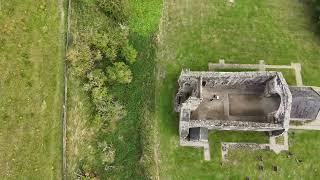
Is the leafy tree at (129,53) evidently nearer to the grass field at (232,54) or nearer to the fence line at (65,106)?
the grass field at (232,54)

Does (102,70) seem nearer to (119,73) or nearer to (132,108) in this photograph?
(119,73)

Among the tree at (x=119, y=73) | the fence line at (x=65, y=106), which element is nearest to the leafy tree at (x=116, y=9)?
the fence line at (x=65, y=106)

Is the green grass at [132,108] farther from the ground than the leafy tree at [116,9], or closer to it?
closer to it

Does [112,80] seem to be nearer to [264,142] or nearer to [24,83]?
[24,83]

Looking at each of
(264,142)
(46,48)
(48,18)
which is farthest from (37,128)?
(264,142)

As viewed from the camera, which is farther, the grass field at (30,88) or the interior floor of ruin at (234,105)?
the interior floor of ruin at (234,105)

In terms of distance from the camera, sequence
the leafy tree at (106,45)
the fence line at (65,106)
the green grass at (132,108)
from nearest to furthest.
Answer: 1. the fence line at (65,106)
2. the green grass at (132,108)
3. the leafy tree at (106,45)

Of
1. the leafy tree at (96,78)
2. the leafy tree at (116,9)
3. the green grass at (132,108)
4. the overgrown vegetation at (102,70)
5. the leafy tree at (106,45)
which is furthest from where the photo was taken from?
the leafy tree at (116,9)
